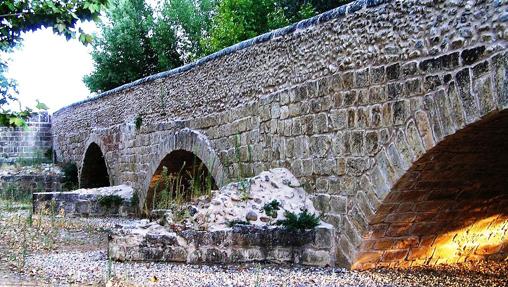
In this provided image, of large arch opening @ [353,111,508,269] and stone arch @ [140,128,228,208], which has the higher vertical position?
stone arch @ [140,128,228,208]

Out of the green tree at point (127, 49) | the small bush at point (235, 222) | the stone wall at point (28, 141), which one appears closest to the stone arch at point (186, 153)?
the small bush at point (235, 222)

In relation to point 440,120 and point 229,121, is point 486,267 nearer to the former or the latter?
point 440,120

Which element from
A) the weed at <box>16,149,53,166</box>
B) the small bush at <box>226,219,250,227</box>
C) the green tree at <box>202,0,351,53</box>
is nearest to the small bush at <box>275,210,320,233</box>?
the small bush at <box>226,219,250,227</box>

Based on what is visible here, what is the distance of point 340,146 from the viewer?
6527 mm

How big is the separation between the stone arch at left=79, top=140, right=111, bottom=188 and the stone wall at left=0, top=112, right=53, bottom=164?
440 centimetres

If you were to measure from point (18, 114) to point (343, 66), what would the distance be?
9.95ft

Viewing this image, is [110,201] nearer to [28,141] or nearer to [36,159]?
[36,159]

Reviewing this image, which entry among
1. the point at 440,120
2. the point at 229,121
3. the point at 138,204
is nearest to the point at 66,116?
the point at 138,204

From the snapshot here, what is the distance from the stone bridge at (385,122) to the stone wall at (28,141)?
1310 centimetres

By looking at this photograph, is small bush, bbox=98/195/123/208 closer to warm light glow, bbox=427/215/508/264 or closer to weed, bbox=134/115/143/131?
weed, bbox=134/115/143/131

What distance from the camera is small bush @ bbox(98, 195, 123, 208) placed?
1282 centimetres

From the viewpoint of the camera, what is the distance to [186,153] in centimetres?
1104

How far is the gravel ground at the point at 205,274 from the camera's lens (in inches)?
221

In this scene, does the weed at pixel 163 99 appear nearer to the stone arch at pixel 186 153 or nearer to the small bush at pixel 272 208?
the stone arch at pixel 186 153
